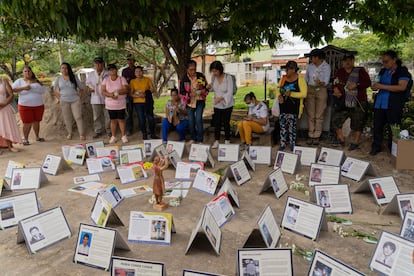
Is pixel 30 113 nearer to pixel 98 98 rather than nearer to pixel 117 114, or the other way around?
pixel 98 98

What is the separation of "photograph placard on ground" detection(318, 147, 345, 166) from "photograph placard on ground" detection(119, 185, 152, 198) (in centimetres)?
254

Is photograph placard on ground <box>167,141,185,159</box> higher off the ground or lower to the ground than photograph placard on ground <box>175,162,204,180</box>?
higher

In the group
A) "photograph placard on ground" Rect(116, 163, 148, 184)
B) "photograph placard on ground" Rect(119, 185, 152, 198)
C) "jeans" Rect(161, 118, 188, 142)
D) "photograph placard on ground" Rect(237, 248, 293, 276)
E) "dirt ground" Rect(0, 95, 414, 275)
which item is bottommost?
"dirt ground" Rect(0, 95, 414, 275)

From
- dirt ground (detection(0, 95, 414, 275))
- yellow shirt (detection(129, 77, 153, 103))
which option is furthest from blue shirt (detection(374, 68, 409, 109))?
yellow shirt (detection(129, 77, 153, 103))

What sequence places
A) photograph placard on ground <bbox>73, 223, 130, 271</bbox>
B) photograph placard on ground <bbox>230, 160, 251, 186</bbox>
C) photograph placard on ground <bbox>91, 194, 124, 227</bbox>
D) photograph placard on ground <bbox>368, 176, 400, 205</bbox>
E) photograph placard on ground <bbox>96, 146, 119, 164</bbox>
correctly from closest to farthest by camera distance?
photograph placard on ground <bbox>73, 223, 130, 271</bbox> < photograph placard on ground <bbox>91, 194, 124, 227</bbox> < photograph placard on ground <bbox>368, 176, 400, 205</bbox> < photograph placard on ground <bbox>230, 160, 251, 186</bbox> < photograph placard on ground <bbox>96, 146, 119, 164</bbox>

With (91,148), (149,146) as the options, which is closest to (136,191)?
(149,146)

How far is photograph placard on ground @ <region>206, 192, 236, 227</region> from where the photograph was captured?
129 inches

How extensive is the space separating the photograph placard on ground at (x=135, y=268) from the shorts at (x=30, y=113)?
5590 millimetres

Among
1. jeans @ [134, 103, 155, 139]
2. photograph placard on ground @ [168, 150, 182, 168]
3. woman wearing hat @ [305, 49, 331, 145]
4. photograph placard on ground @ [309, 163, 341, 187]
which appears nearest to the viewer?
photograph placard on ground @ [309, 163, 341, 187]

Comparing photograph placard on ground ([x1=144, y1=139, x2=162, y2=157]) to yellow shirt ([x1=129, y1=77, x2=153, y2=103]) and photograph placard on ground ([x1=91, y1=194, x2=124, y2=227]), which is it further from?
photograph placard on ground ([x1=91, y1=194, x2=124, y2=227])

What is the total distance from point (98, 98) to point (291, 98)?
392 centimetres

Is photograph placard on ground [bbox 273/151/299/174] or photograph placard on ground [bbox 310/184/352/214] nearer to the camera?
photograph placard on ground [bbox 310/184/352/214]

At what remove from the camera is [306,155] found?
17.4ft

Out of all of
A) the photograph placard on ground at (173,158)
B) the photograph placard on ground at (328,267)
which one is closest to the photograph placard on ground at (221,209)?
the photograph placard on ground at (328,267)
